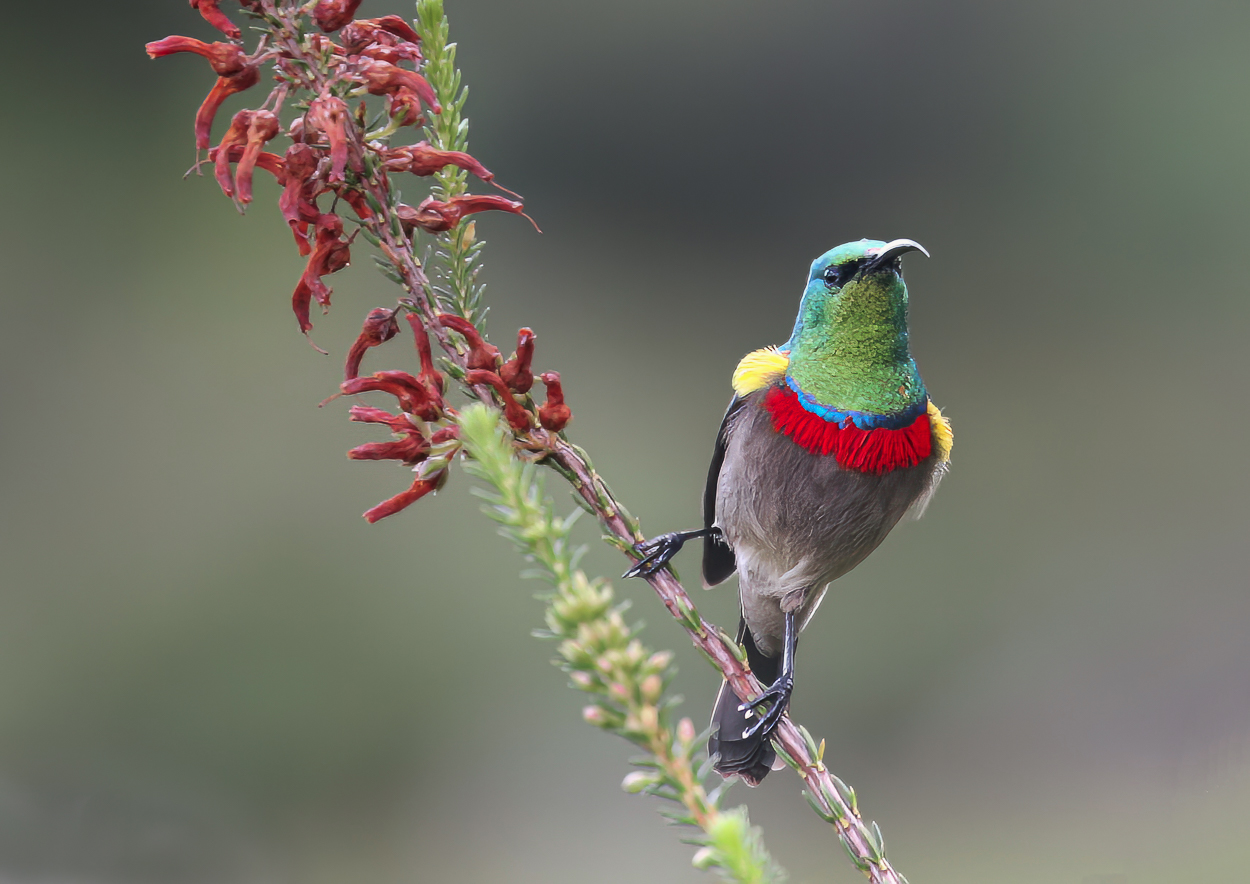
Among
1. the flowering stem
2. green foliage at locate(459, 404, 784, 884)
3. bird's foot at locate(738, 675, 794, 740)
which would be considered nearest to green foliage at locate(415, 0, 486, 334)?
the flowering stem

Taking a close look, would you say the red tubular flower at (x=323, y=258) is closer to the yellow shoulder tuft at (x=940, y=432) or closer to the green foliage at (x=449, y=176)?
the green foliage at (x=449, y=176)

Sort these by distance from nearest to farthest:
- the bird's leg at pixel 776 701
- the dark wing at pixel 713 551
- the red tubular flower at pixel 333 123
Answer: the red tubular flower at pixel 333 123 → the bird's leg at pixel 776 701 → the dark wing at pixel 713 551

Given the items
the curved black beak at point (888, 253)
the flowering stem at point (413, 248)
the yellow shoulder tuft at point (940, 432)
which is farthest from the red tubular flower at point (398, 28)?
the yellow shoulder tuft at point (940, 432)

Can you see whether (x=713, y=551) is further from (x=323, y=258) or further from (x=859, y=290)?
(x=323, y=258)

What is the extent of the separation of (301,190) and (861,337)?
615mm

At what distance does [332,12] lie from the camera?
1.98ft

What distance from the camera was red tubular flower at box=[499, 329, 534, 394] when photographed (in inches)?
25.2

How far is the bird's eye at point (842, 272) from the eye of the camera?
1024mm

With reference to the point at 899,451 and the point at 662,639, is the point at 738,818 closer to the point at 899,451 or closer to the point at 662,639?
the point at 899,451

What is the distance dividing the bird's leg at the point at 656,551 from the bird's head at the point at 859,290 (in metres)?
0.27

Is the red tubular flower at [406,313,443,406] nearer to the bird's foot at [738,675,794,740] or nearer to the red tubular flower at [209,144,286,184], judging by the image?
the red tubular flower at [209,144,286,184]

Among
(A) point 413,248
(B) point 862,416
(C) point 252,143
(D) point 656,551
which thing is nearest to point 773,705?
(D) point 656,551

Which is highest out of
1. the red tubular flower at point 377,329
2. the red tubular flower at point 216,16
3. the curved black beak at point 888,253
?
the red tubular flower at point 216,16

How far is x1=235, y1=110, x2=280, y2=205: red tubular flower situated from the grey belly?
2.07ft
